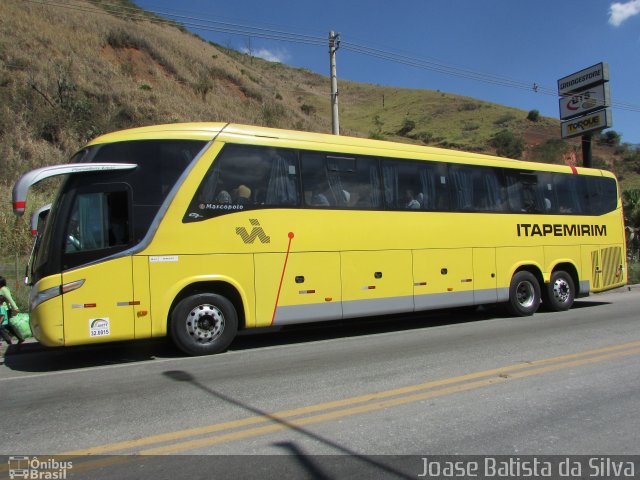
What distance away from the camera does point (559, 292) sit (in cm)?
1217

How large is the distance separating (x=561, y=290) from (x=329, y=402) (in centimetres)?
907

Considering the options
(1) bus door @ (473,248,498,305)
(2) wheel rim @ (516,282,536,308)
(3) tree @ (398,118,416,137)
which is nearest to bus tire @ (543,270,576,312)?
(2) wheel rim @ (516,282,536,308)

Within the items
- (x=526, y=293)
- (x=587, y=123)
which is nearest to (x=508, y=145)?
(x=587, y=123)

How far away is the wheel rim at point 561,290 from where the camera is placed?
39.7 feet

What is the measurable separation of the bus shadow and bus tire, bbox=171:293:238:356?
1.28 feet

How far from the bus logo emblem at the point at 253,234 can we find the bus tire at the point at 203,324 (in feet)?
3.30

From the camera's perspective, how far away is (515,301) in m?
11.3

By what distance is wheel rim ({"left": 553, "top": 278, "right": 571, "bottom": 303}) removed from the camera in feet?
39.7

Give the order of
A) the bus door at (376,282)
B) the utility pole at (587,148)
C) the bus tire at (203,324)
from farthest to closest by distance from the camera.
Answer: the utility pole at (587,148) → the bus door at (376,282) → the bus tire at (203,324)

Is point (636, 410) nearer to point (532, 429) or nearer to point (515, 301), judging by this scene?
point (532, 429)

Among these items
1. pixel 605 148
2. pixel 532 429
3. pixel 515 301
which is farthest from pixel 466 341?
pixel 605 148

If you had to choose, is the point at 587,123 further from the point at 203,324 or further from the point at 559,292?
the point at 203,324

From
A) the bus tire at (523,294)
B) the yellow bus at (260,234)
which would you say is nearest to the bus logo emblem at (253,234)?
the yellow bus at (260,234)

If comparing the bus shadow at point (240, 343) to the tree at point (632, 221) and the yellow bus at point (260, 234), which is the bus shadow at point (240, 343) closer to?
the yellow bus at point (260, 234)
